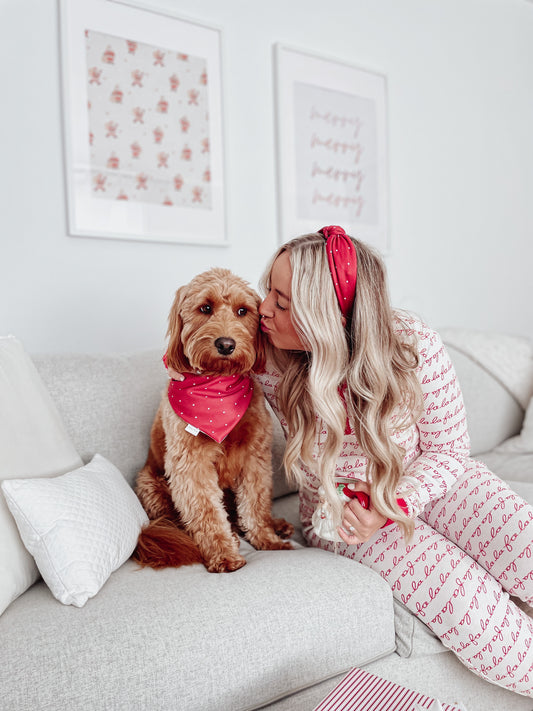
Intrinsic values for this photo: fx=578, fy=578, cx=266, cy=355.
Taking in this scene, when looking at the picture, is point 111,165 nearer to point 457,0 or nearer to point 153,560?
point 153,560

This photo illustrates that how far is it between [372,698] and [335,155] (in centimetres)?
233

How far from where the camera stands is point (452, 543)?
4.75 ft

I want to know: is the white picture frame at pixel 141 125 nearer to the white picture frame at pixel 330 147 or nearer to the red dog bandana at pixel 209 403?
the white picture frame at pixel 330 147

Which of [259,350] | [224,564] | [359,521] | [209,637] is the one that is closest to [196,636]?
[209,637]

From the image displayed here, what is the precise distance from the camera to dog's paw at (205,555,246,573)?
1.37m

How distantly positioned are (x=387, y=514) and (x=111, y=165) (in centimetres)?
157

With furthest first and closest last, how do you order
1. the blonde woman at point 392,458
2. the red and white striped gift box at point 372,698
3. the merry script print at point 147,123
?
the merry script print at point 147,123, the blonde woman at point 392,458, the red and white striped gift box at point 372,698

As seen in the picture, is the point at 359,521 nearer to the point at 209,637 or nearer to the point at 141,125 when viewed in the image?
the point at 209,637

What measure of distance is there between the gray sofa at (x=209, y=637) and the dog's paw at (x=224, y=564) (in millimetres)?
27

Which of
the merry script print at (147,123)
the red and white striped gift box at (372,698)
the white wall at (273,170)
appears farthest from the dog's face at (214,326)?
the merry script print at (147,123)

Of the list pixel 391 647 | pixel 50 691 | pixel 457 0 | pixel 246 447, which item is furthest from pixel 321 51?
pixel 50 691

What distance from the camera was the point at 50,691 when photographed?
38.4 inches

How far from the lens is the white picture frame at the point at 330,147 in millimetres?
2562

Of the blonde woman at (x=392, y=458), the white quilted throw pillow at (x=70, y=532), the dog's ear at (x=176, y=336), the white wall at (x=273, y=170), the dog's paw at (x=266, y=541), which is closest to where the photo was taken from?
the white quilted throw pillow at (x=70, y=532)
